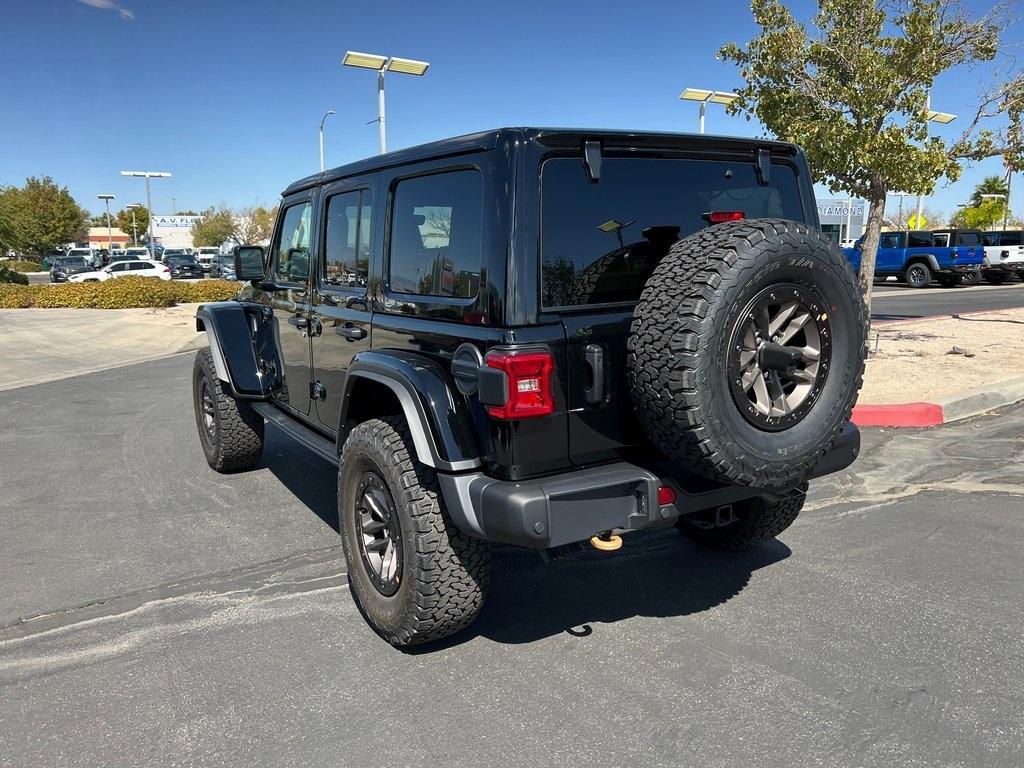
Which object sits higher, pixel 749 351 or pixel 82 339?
pixel 749 351

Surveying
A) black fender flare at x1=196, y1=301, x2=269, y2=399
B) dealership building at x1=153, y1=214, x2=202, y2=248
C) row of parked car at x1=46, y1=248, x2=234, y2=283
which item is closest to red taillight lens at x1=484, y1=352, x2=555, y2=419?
black fender flare at x1=196, y1=301, x2=269, y2=399

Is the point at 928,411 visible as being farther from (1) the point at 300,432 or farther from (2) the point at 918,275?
(2) the point at 918,275

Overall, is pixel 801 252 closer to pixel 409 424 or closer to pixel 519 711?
pixel 409 424

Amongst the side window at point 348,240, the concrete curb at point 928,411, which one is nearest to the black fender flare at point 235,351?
the side window at point 348,240

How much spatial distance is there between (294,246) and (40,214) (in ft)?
213

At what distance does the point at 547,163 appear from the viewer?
2.85 metres

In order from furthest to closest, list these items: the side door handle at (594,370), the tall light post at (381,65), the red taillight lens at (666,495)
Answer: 1. the tall light post at (381,65)
2. the red taillight lens at (666,495)
3. the side door handle at (594,370)

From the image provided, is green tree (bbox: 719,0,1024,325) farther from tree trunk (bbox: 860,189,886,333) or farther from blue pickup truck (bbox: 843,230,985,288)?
blue pickup truck (bbox: 843,230,985,288)

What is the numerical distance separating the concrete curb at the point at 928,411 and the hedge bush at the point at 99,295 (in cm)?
1711

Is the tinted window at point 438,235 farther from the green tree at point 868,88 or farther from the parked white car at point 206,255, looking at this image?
the parked white car at point 206,255

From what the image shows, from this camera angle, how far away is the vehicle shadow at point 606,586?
344 centimetres

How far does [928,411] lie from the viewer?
6898 mm

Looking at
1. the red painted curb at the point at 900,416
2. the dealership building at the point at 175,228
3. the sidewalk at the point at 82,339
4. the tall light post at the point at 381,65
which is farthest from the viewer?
the dealership building at the point at 175,228

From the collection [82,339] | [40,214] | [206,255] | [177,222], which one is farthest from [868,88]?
[177,222]
